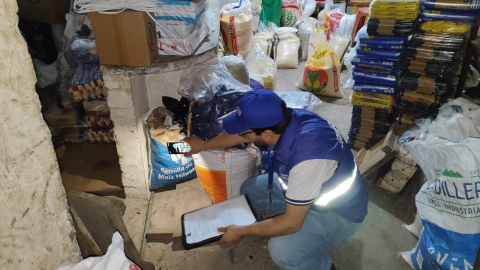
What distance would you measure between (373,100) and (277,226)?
64.3 inches

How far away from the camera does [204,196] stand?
244cm

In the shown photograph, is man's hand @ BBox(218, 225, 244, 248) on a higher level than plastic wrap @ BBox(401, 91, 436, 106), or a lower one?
lower

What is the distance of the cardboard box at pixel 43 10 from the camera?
4.24m

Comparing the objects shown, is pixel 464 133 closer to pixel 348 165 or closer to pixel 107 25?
pixel 348 165

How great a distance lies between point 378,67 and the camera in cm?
273

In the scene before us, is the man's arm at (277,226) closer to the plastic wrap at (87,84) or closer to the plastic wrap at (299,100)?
the plastic wrap at (299,100)

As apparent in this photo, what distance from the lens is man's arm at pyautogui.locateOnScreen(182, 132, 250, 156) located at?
2.09m

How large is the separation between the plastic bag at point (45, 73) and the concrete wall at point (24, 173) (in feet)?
12.4

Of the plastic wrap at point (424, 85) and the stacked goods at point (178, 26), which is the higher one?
the stacked goods at point (178, 26)

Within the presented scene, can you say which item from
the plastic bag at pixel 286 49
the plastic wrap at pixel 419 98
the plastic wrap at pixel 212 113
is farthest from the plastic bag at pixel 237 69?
the plastic bag at pixel 286 49

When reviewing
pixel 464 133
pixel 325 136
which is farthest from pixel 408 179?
pixel 325 136

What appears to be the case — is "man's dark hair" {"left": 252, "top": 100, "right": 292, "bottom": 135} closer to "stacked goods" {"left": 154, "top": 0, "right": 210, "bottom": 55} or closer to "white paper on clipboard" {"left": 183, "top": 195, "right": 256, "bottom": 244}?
"white paper on clipboard" {"left": 183, "top": 195, "right": 256, "bottom": 244}

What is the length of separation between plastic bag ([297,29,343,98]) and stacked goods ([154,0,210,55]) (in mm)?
1747

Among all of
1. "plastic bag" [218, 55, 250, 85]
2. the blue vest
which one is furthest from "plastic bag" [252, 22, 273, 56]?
the blue vest
